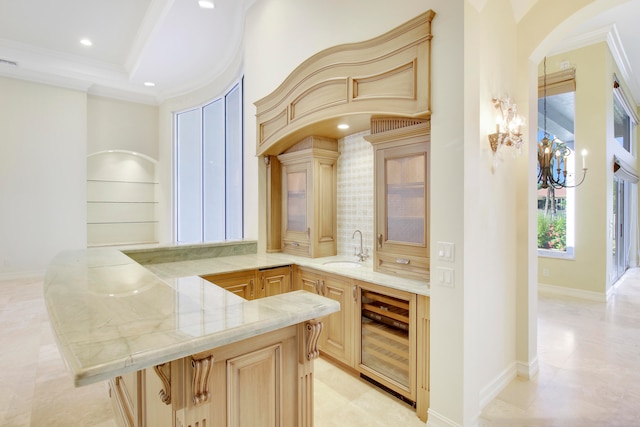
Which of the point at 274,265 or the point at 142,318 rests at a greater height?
the point at 142,318

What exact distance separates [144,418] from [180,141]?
21.7 ft

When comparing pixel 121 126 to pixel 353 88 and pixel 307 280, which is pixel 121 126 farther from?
pixel 353 88

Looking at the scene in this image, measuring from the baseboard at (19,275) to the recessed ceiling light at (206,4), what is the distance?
5608mm

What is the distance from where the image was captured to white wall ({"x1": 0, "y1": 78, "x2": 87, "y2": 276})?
5742 millimetres

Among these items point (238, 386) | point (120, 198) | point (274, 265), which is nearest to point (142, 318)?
point (238, 386)

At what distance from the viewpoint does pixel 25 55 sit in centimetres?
565

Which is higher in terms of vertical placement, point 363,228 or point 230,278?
point 363,228

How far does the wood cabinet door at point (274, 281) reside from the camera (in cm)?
316

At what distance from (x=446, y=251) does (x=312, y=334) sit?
3.80 ft

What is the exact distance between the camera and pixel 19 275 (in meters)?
5.85

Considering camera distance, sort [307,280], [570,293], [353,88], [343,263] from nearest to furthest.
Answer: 1. [353,88]
2. [307,280]
3. [343,263]
4. [570,293]

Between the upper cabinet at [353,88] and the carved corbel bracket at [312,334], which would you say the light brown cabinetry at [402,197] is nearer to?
the upper cabinet at [353,88]

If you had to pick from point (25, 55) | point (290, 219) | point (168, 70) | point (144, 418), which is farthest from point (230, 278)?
point (25, 55)

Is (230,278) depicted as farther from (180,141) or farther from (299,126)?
(180,141)
